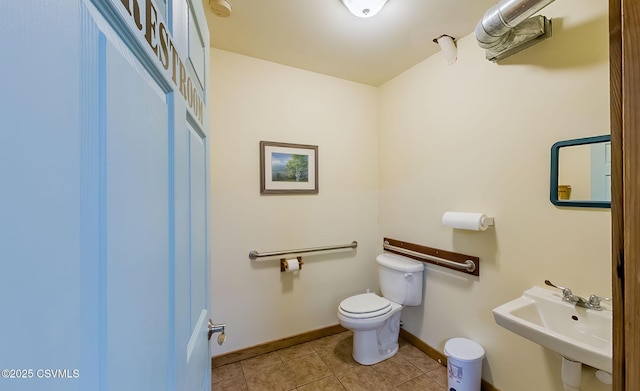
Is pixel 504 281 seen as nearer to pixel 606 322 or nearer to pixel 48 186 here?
pixel 606 322

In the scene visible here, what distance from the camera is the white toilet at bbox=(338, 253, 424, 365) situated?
6.43 ft

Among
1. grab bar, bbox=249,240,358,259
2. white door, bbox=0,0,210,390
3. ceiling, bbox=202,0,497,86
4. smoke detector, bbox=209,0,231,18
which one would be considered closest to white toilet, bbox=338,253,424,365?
grab bar, bbox=249,240,358,259

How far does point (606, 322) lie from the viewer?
1151 millimetres

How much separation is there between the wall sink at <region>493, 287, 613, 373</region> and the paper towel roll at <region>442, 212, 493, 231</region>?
43 cm

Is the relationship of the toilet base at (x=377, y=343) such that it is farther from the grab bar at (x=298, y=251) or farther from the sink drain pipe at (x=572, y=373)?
A: the sink drain pipe at (x=572, y=373)

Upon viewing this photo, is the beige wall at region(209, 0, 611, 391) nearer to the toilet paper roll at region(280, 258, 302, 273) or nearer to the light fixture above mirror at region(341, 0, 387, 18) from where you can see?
the toilet paper roll at region(280, 258, 302, 273)

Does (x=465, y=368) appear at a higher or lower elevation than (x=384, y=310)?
lower

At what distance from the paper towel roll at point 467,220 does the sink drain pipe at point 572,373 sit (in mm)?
734

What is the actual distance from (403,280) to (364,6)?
77.2 inches

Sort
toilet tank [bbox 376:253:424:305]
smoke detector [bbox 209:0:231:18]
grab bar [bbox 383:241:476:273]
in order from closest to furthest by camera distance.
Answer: smoke detector [bbox 209:0:231:18]
grab bar [bbox 383:241:476:273]
toilet tank [bbox 376:253:424:305]

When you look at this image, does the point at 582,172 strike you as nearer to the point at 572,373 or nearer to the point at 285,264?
the point at 572,373

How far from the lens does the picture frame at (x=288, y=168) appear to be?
7.17 feet

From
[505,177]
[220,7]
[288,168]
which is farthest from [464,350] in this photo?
[220,7]

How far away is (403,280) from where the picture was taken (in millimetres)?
2113
